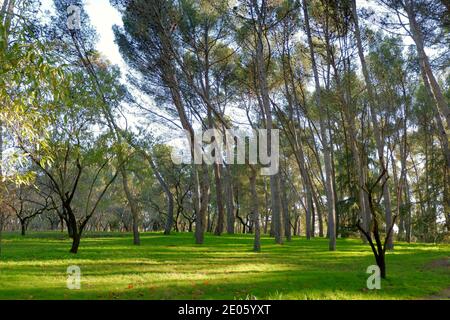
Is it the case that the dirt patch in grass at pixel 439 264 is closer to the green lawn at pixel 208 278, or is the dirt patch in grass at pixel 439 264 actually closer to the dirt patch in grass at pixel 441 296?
the green lawn at pixel 208 278

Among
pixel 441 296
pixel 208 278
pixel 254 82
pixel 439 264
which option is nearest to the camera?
pixel 441 296

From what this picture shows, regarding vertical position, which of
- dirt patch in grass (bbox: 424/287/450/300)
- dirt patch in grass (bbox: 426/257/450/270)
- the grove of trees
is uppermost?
the grove of trees

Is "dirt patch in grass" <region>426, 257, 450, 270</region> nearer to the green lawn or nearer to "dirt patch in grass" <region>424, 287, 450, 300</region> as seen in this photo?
the green lawn

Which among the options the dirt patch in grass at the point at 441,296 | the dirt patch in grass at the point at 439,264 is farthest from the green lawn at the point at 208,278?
the dirt patch in grass at the point at 441,296

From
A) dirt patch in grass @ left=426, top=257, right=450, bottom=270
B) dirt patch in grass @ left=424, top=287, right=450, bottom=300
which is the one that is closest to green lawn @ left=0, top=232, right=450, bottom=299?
dirt patch in grass @ left=426, top=257, right=450, bottom=270

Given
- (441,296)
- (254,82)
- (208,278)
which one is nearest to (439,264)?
(441,296)

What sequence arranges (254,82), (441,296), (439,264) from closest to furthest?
(441,296)
(439,264)
(254,82)

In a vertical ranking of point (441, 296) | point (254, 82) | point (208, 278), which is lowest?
point (441, 296)

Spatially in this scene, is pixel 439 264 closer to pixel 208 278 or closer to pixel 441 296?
pixel 441 296

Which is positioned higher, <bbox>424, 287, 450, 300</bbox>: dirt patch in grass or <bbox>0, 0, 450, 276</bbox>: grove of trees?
<bbox>0, 0, 450, 276</bbox>: grove of trees

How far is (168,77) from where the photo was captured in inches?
950

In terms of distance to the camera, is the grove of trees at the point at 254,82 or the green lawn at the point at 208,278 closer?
the green lawn at the point at 208,278
